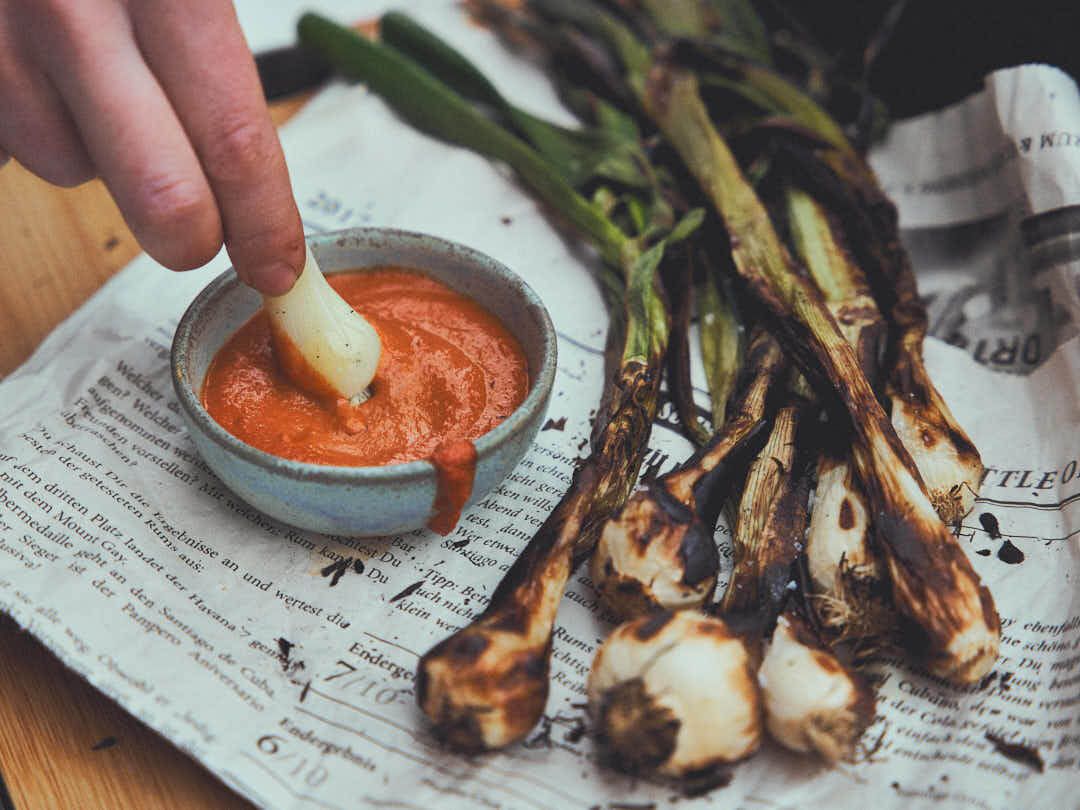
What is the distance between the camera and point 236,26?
87 cm

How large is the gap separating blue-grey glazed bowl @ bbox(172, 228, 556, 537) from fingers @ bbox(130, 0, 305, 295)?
18cm

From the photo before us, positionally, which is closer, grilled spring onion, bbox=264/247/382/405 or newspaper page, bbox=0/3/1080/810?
newspaper page, bbox=0/3/1080/810

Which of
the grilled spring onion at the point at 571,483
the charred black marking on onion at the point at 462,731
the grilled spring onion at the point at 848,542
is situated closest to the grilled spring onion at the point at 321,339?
the grilled spring onion at the point at 571,483

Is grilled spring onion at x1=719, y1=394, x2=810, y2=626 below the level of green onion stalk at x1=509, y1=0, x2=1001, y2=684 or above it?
below

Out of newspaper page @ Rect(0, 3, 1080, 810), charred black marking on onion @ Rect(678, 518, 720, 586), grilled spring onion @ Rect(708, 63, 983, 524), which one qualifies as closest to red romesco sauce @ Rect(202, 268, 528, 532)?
newspaper page @ Rect(0, 3, 1080, 810)

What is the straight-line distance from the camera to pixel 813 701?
846 millimetres

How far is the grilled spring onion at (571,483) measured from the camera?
844 millimetres

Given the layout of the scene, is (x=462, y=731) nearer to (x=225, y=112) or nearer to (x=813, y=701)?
(x=813, y=701)

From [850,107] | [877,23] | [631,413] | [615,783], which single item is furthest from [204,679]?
[877,23]

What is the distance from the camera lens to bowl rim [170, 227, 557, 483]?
95 centimetres

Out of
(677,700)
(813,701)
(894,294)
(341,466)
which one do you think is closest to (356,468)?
(341,466)

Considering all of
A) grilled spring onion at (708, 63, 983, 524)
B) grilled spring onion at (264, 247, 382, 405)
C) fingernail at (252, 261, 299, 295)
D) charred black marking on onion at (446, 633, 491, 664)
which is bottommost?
grilled spring onion at (708, 63, 983, 524)

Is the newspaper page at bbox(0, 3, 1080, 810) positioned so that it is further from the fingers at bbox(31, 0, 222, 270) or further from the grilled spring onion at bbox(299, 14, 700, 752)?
the fingers at bbox(31, 0, 222, 270)

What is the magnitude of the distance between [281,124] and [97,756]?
1.19 meters
